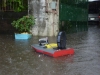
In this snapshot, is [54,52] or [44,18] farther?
[44,18]

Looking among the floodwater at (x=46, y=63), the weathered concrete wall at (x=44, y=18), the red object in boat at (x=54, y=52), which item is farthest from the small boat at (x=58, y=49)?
the weathered concrete wall at (x=44, y=18)

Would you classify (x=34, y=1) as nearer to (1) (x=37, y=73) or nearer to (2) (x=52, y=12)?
(2) (x=52, y=12)

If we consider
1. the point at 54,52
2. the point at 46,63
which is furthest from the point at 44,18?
the point at 46,63

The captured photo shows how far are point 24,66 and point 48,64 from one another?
0.75m

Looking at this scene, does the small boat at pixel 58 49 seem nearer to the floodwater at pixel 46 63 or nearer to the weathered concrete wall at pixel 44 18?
the floodwater at pixel 46 63

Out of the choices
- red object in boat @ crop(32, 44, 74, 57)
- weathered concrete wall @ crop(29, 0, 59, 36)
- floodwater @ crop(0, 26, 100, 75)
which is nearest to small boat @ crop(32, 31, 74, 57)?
red object in boat @ crop(32, 44, 74, 57)

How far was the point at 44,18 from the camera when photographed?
14.2m

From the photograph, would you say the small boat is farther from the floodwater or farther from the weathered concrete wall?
the weathered concrete wall

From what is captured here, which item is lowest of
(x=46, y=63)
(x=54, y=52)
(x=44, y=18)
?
(x=46, y=63)

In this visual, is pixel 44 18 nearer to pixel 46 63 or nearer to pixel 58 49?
pixel 58 49

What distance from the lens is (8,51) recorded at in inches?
370

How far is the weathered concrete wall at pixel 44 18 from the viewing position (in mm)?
14133

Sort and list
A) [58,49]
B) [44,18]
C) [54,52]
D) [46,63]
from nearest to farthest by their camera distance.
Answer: [46,63], [54,52], [58,49], [44,18]

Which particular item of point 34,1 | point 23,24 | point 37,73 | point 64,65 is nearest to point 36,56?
point 64,65
